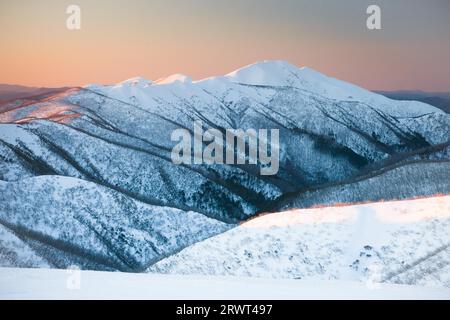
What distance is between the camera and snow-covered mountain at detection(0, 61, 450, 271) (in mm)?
36875

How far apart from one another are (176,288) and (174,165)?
57.3 metres

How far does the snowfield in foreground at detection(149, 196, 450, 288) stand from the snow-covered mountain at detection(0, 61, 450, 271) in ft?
17.5

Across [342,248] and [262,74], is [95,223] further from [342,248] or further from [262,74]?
[262,74]

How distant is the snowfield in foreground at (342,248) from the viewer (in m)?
17.2

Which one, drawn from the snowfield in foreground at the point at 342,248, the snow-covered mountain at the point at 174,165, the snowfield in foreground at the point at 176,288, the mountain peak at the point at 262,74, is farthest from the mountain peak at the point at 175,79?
the snowfield in foreground at the point at 176,288

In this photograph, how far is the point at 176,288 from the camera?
13.5 m

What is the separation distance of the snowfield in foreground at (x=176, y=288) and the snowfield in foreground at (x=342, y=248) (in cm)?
200

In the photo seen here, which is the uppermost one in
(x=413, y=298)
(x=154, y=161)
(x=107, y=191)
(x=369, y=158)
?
(x=413, y=298)

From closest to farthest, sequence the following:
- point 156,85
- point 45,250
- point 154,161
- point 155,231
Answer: point 45,250, point 155,231, point 154,161, point 156,85

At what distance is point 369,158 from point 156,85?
182 ft

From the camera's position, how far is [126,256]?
35.7 m

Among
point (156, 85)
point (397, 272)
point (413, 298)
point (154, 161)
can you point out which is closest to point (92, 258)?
point (397, 272)

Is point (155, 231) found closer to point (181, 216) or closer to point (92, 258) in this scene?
point (181, 216)

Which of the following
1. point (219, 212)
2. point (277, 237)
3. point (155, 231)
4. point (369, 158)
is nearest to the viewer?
point (277, 237)
